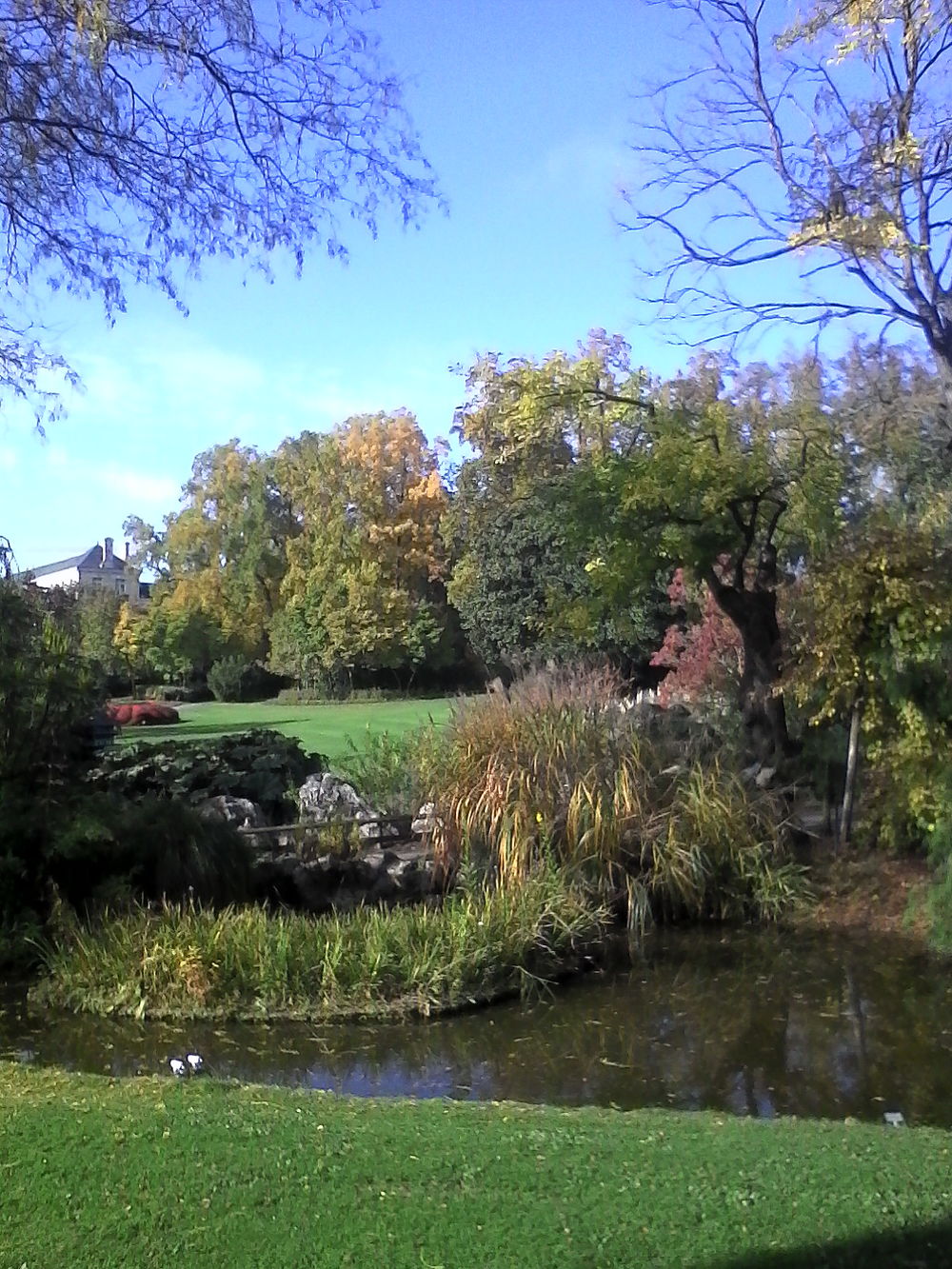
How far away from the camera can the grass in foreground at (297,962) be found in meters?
8.58

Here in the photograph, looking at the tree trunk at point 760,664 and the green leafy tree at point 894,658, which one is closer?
the green leafy tree at point 894,658

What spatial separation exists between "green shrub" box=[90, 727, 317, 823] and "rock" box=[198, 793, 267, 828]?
390mm

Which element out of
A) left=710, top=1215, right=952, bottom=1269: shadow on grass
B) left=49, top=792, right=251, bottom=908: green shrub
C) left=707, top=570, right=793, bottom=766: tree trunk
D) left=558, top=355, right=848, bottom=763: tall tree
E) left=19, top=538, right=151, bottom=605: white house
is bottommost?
left=710, top=1215, right=952, bottom=1269: shadow on grass

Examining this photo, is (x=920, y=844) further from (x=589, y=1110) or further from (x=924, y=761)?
(x=589, y=1110)

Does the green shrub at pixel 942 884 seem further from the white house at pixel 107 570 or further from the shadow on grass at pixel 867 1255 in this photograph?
the white house at pixel 107 570

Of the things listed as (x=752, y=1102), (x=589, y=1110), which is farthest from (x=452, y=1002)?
(x=589, y=1110)

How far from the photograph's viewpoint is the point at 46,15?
7.97m

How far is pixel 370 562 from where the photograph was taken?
164ft

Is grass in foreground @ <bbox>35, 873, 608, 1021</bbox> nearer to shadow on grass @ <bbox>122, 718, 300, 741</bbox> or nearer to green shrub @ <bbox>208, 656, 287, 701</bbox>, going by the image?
shadow on grass @ <bbox>122, 718, 300, 741</bbox>

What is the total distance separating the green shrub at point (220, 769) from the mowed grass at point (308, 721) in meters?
6.57

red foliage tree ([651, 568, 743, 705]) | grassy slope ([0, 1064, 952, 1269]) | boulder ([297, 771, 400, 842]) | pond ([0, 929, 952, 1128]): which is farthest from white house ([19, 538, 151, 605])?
grassy slope ([0, 1064, 952, 1269])

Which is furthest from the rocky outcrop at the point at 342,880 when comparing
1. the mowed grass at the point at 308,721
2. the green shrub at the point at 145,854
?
the mowed grass at the point at 308,721

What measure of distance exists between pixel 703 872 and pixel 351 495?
41.3 m

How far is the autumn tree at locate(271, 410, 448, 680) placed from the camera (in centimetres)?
4834
